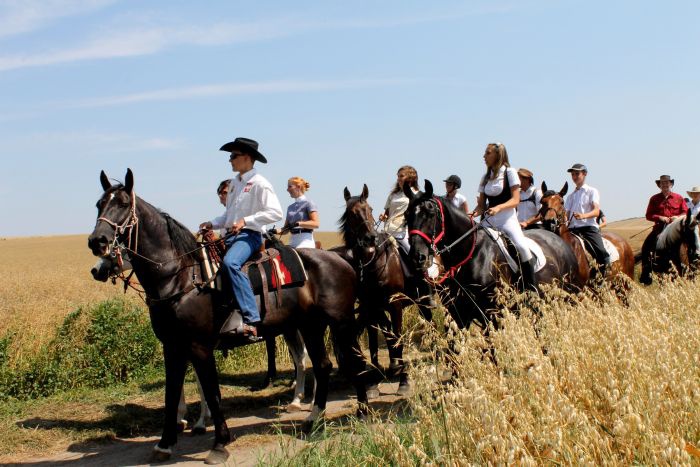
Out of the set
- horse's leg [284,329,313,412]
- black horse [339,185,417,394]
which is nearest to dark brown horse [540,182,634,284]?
black horse [339,185,417,394]

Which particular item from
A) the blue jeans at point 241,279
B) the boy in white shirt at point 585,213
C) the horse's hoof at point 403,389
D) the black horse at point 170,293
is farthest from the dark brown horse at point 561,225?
the blue jeans at point 241,279

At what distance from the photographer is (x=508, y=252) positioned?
8.52 m

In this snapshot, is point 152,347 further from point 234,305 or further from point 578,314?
point 578,314

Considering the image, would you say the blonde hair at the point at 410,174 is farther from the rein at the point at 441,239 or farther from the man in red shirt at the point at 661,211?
the man in red shirt at the point at 661,211

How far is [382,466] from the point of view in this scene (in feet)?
14.1

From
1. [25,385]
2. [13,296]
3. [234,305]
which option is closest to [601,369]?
[234,305]

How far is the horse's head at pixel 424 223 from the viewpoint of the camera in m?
7.51

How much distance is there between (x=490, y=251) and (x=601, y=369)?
410 centimetres

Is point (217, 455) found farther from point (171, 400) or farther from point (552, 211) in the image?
point (552, 211)

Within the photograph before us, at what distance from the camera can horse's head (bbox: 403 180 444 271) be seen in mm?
7508

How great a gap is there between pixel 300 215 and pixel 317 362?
10.6ft

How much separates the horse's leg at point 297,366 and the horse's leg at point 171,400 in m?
1.91

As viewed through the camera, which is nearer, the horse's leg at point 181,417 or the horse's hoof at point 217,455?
the horse's hoof at point 217,455

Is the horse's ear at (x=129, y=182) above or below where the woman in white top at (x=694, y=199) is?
above
